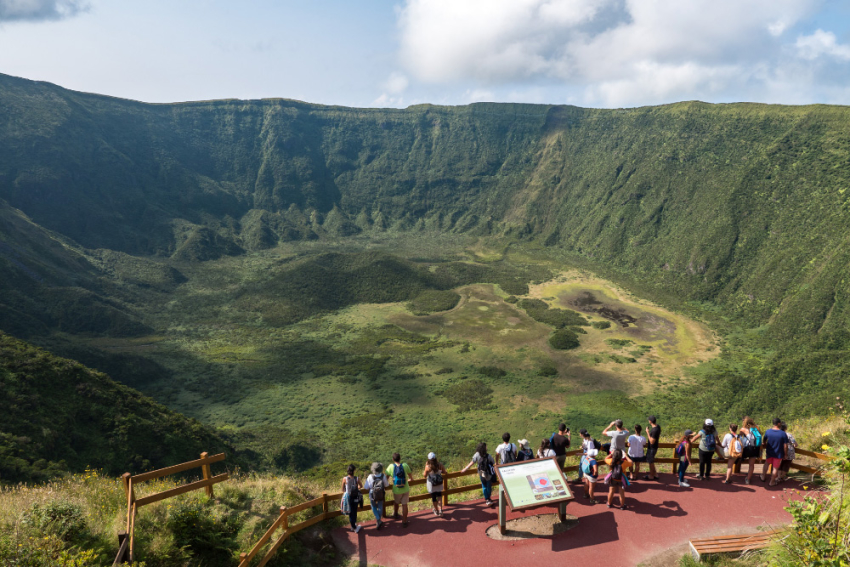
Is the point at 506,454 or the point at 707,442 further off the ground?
the point at 506,454

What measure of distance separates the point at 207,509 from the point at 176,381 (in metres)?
41.3

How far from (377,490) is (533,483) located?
4.06 m

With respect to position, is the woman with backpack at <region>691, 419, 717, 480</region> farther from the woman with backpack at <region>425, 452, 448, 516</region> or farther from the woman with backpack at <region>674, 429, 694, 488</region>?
the woman with backpack at <region>425, 452, 448, 516</region>

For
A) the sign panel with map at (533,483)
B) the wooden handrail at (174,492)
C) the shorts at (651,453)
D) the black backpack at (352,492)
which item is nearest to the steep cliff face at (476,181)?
the shorts at (651,453)

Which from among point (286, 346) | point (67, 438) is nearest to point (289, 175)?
point (286, 346)

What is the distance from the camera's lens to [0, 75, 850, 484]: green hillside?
41.3 meters

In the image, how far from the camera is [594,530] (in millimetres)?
11391

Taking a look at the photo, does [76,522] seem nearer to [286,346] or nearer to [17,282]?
[286,346]

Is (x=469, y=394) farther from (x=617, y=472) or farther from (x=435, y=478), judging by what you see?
(x=435, y=478)

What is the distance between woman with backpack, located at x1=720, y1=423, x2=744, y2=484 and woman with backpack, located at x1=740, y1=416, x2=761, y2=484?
0.17 meters

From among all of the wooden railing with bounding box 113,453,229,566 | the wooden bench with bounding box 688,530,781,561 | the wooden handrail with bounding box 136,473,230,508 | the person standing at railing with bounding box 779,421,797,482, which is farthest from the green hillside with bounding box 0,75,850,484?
the wooden bench with bounding box 688,530,781,561

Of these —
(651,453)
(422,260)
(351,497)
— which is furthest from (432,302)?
(351,497)

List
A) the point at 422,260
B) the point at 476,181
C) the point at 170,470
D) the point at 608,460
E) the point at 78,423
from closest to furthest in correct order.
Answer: the point at 170,470 → the point at 608,460 → the point at 78,423 → the point at 422,260 → the point at 476,181

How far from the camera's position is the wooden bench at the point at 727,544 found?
9.95 m
